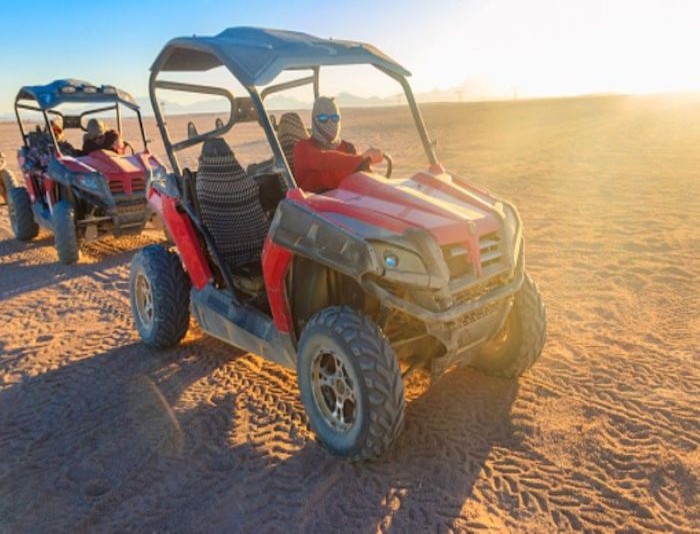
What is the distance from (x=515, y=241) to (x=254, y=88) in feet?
5.70

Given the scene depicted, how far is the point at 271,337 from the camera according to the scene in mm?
3947

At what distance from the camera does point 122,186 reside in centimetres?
819

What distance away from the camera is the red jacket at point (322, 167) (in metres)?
3.94

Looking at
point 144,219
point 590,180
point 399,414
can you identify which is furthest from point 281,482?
point 590,180

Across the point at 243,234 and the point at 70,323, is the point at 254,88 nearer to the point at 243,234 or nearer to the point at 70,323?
the point at 243,234

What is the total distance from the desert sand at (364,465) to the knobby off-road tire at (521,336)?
0.54 ft

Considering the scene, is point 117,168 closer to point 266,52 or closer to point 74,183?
point 74,183

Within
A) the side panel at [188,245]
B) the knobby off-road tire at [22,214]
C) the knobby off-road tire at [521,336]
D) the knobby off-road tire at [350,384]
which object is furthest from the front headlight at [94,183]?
the knobby off-road tire at [521,336]

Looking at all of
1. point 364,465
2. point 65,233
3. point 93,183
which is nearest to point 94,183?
point 93,183

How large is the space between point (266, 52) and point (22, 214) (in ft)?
24.2

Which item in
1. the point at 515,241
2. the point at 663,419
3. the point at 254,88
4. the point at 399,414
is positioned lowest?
the point at 663,419

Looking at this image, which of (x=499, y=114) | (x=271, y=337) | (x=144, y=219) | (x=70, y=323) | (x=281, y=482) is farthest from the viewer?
(x=499, y=114)

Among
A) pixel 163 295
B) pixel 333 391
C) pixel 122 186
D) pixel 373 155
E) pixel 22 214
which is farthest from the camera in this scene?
pixel 22 214

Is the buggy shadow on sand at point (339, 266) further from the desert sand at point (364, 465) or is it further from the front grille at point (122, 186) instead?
the front grille at point (122, 186)
